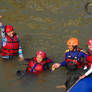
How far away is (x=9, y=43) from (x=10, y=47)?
0.47 ft

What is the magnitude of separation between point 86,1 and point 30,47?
435cm

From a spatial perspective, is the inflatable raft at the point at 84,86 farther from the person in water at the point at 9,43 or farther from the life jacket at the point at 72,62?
the person in water at the point at 9,43

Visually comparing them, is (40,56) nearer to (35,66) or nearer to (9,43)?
(35,66)

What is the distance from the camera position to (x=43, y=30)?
7.70 metres

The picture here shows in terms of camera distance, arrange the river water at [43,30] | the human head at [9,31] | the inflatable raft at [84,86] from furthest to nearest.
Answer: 1. the human head at [9,31]
2. the river water at [43,30]
3. the inflatable raft at [84,86]

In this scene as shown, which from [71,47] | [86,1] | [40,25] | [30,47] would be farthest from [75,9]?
[71,47]

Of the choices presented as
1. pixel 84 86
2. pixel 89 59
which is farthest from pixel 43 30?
pixel 84 86

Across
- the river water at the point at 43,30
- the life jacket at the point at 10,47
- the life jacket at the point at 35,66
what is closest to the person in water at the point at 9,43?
the life jacket at the point at 10,47

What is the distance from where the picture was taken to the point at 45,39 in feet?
23.8

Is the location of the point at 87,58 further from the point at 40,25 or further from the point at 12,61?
the point at 40,25

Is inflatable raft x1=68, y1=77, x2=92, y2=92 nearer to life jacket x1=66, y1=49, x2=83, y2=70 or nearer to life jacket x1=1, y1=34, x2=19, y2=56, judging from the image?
life jacket x1=66, y1=49, x2=83, y2=70

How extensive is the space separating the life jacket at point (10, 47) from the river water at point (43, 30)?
0.32 m

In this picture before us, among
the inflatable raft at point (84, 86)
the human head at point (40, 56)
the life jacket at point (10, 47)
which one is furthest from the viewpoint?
the life jacket at point (10, 47)

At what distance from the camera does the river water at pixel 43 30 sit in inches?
218
